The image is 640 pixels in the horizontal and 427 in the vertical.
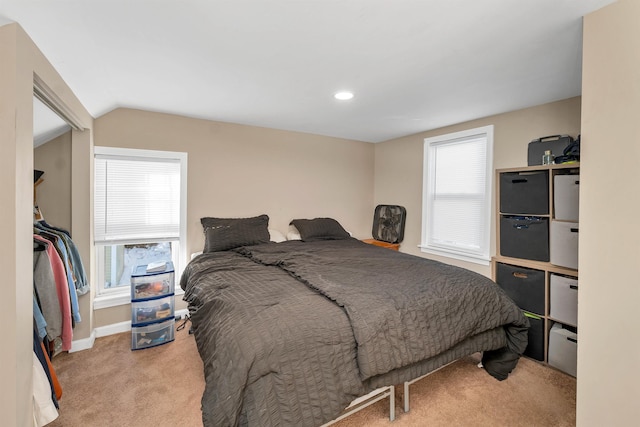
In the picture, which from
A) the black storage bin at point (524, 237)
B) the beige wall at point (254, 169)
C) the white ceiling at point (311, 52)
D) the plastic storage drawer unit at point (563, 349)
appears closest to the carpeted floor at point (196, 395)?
the plastic storage drawer unit at point (563, 349)

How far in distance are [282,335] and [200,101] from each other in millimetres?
2258

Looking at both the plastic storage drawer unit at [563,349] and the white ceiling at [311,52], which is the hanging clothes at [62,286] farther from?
the plastic storage drawer unit at [563,349]

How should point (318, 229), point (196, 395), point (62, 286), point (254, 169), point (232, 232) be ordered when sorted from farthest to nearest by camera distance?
point (318, 229) → point (254, 169) → point (232, 232) → point (62, 286) → point (196, 395)

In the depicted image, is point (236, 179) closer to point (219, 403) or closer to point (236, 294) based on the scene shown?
point (236, 294)

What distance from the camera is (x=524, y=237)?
243 centimetres

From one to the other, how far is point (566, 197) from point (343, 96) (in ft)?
6.37

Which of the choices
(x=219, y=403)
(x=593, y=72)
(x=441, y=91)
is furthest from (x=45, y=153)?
(x=593, y=72)

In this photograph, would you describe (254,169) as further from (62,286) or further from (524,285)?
(524,285)

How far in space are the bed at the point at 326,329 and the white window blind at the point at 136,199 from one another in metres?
0.85

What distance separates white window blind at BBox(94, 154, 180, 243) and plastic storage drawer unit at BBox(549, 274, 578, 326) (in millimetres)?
3543

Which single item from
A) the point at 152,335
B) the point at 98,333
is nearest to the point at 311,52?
the point at 152,335

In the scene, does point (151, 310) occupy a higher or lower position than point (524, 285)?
lower

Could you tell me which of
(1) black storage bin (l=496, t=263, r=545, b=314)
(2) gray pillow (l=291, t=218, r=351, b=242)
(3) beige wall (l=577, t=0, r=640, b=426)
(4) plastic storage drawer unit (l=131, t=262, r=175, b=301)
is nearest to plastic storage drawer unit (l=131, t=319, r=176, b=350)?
(4) plastic storage drawer unit (l=131, t=262, r=175, b=301)

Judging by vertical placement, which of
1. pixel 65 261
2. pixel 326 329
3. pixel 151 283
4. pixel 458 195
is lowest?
pixel 151 283
